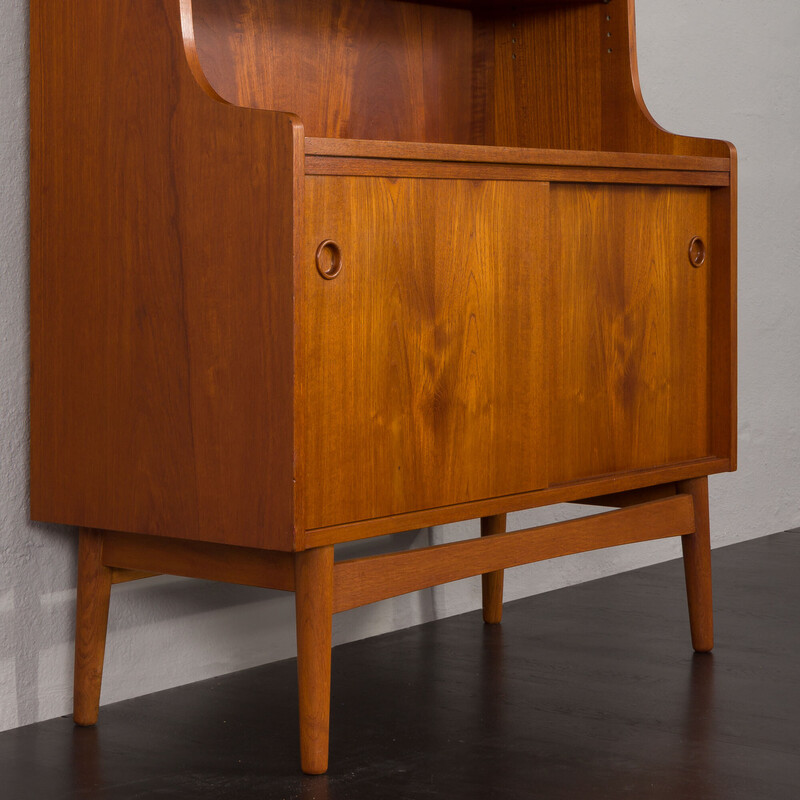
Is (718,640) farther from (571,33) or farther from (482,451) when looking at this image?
(571,33)

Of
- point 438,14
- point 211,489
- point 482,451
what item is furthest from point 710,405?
point 211,489

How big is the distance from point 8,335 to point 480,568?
775 millimetres

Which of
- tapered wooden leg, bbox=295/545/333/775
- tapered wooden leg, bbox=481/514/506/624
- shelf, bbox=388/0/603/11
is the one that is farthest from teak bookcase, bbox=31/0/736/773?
tapered wooden leg, bbox=481/514/506/624

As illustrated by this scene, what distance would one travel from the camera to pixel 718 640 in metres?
2.48

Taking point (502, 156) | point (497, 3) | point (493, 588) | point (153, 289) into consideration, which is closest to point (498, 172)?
point (502, 156)

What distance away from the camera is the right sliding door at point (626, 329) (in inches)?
81.7

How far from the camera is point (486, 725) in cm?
198

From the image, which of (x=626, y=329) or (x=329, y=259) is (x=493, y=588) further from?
(x=329, y=259)

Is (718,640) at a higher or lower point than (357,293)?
lower

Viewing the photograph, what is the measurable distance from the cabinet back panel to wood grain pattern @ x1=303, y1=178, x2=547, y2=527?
0.51m

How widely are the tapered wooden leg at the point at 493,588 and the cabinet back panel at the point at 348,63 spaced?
756mm

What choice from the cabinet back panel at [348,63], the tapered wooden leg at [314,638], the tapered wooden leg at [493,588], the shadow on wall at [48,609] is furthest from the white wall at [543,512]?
the tapered wooden leg at [314,638]

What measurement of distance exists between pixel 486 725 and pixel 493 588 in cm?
66

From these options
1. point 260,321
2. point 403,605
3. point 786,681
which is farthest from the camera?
point 403,605
